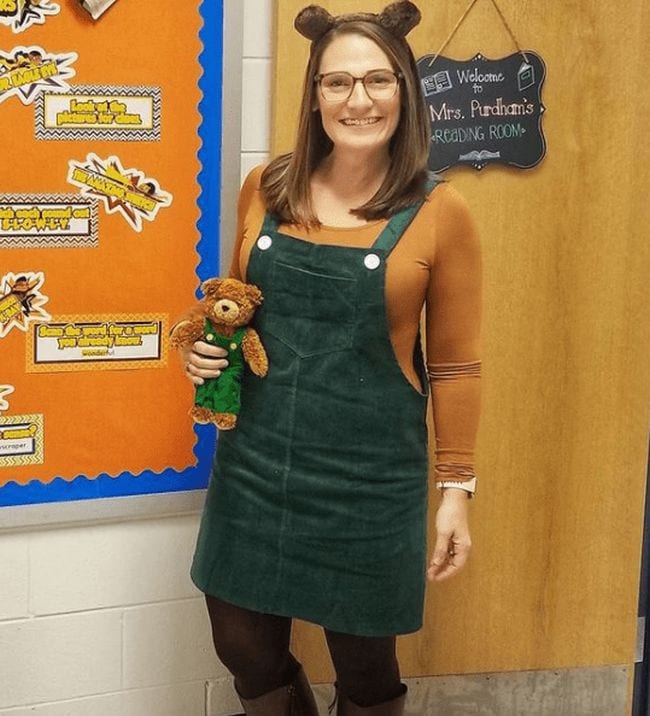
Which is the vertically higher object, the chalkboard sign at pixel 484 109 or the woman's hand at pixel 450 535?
the chalkboard sign at pixel 484 109

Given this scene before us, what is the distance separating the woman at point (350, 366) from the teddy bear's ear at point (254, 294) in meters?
0.01

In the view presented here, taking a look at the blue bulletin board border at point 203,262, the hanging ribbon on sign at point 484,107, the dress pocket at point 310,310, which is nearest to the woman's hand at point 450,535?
→ the dress pocket at point 310,310

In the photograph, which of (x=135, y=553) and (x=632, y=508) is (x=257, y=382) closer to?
Result: (x=135, y=553)

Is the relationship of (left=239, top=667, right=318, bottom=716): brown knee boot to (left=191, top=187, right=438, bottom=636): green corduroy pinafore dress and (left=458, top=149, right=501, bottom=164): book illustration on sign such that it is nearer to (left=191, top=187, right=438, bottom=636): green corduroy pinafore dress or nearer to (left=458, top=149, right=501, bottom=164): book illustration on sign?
(left=191, top=187, right=438, bottom=636): green corduroy pinafore dress

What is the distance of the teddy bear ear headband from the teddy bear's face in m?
0.37

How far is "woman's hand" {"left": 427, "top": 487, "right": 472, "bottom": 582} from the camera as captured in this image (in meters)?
1.70

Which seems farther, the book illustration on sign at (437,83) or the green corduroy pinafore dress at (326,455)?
the book illustration on sign at (437,83)

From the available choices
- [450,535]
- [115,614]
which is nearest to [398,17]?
[450,535]

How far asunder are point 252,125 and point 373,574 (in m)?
0.78

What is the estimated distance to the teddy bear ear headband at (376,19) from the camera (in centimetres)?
161

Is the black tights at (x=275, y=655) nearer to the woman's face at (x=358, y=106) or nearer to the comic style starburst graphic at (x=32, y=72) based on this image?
the woman's face at (x=358, y=106)

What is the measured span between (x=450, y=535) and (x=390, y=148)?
0.57 metres

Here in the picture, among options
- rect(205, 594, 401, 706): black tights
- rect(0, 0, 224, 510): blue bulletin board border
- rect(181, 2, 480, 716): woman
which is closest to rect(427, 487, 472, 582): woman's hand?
rect(181, 2, 480, 716): woman

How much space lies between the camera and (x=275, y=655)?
5.86 ft
